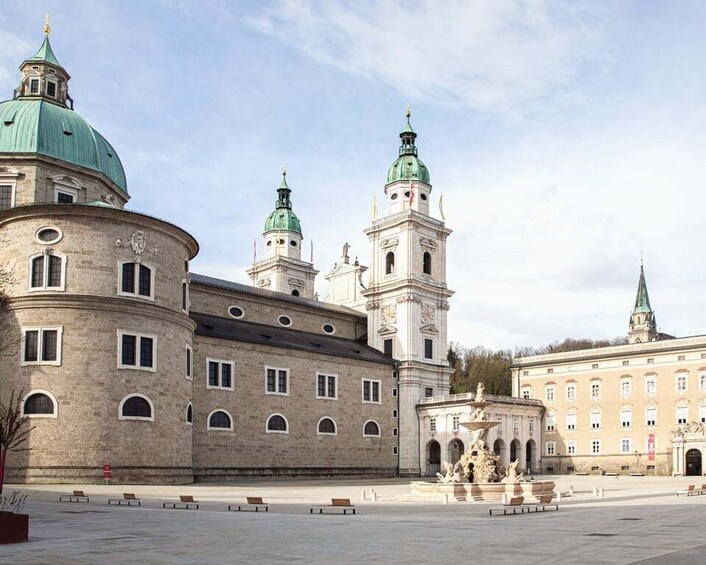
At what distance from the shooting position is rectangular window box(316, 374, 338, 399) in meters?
62.1

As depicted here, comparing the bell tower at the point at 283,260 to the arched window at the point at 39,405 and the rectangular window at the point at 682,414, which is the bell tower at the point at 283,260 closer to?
the rectangular window at the point at 682,414

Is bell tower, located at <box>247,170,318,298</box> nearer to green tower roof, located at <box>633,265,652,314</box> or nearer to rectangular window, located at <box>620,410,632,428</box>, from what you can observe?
rectangular window, located at <box>620,410,632,428</box>

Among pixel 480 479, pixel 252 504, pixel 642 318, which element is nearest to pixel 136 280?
pixel 252 504

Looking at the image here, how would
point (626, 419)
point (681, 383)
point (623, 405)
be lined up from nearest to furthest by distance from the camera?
point (681, 383), point (626, 419), point (623, 405)

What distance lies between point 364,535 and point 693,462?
5998 cm

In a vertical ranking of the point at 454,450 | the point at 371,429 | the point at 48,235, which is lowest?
the point at 454,450

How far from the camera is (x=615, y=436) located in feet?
251

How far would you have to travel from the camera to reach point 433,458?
72.1 m

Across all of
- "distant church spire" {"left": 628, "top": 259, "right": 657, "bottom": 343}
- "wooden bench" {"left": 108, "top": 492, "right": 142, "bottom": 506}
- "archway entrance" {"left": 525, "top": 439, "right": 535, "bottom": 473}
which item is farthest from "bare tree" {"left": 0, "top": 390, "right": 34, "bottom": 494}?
"distant church spire" {"left": 628, "top": 259, "right": 657, "bottom": 343}

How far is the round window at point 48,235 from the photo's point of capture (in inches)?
1703

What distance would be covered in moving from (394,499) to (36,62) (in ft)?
129

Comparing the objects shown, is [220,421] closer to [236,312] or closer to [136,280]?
[236,312]

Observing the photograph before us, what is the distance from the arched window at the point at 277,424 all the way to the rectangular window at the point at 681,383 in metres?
36.9

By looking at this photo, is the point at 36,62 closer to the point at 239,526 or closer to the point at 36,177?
the point at 36,177
